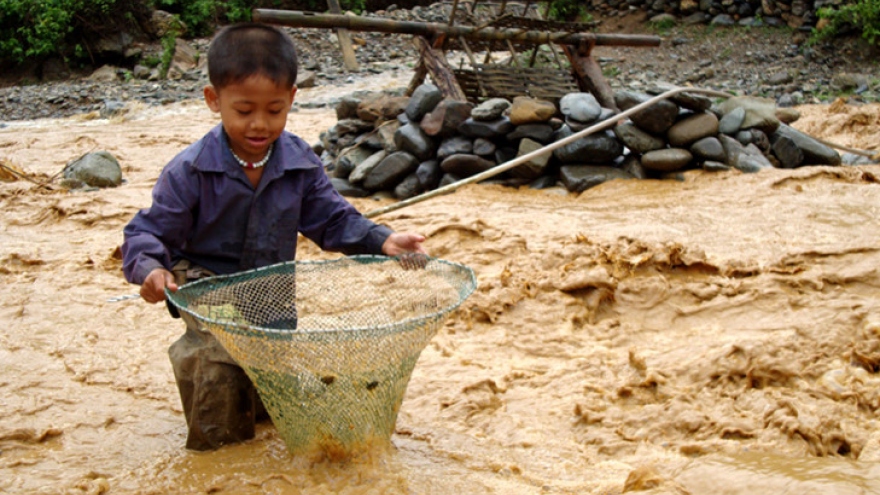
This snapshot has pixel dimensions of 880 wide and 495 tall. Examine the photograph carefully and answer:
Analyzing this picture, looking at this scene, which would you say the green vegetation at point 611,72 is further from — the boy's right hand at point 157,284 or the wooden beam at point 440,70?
the boy's right hand at point 157,284

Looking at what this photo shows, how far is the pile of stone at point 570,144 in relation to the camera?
580 centimetres

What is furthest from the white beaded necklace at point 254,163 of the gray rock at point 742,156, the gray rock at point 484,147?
the gray rock at point 742,156

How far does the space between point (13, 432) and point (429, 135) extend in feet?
13.6

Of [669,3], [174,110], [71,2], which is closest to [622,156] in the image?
[174,110]

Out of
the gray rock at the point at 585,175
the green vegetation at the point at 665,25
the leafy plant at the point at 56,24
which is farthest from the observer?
the leafy plant at the point at 56,24

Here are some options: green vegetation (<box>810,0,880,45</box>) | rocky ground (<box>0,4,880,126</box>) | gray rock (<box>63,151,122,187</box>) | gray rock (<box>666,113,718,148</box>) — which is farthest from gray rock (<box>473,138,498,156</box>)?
green vegetation (<box>810,0,880,45</box>)

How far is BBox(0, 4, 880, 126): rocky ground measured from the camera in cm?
1091

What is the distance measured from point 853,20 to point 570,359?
1109 centimetres

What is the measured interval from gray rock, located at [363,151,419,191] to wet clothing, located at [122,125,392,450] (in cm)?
353

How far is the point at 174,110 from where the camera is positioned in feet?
38.3

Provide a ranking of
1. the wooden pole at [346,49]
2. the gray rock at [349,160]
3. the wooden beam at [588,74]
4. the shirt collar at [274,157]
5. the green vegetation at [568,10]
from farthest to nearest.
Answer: the green vegetation at [568,10] < the wooden pole at [346,49] < the wooden beam at [588,74] < the gray rock at [349,160] < the shirt collar at [274,157]

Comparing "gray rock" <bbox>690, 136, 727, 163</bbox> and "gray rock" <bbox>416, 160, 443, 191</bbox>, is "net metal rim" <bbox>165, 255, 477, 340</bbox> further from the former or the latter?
"gray rock" <bbox>690, 136, 727, 163</bbox>

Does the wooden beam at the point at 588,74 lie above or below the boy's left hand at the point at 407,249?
below

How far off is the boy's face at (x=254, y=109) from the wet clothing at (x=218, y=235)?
0.11 meters
